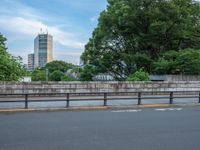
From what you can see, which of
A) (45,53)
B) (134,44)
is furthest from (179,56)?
(45,53)

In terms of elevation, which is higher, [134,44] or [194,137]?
[134,44]

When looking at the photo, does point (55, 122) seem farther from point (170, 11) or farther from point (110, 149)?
point (170, 11)

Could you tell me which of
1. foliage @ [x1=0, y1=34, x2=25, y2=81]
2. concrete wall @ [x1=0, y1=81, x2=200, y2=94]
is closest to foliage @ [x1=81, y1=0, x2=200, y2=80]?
concrete wall @ [x1=0, y1=81, x2=200, y2=94]

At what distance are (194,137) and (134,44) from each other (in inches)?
1103

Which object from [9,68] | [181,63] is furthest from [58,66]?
[9,68]

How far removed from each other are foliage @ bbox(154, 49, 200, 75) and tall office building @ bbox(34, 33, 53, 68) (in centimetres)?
10820

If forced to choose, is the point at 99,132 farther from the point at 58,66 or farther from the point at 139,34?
the point at 58,66

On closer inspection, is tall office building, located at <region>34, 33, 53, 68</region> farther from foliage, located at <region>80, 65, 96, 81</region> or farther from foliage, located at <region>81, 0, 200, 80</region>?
foliage, located at <region>81, 0, 200, 80</region>

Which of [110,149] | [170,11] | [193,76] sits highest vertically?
[170,11]

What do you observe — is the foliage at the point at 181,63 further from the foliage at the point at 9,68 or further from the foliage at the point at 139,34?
the foliage at the point at 9,68

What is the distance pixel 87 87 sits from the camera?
62.7ft

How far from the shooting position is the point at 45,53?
13962 centimetres

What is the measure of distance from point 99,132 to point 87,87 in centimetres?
1039

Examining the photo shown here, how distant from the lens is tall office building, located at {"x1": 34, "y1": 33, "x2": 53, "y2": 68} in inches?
5276
